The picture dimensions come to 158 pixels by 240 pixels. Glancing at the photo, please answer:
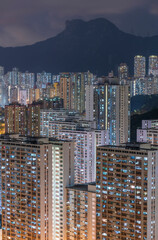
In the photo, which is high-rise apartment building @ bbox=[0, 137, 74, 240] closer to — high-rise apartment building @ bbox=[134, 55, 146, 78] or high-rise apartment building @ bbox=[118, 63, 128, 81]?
high-rise apartment building @ bbox=[118, 63, 128, 81]

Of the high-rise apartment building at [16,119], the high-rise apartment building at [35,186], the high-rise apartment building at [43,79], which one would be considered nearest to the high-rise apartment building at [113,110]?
the high-rise apartment building at [16,119]

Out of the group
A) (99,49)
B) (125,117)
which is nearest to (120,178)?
(125,117)

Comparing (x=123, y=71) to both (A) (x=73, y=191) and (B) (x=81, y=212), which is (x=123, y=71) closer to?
(A) (x=73, y=191)

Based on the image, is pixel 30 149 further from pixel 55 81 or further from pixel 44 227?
pixel 55 81

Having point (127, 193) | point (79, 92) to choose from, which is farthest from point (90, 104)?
point (127, 193)

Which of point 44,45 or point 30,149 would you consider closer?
point 30,149
